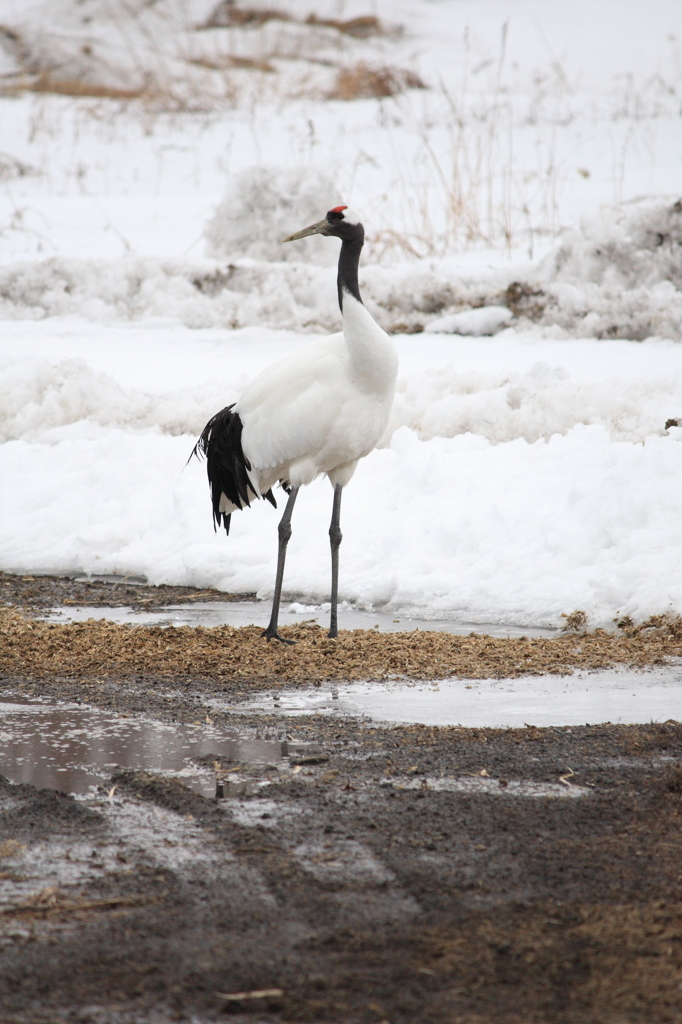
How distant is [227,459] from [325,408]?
935 millimetres

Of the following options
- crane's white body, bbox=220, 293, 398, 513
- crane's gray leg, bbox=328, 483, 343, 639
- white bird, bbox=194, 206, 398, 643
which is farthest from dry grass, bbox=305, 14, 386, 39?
crane's gray leg, bbox=328, 483, 343, 639

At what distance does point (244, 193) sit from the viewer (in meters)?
15.7

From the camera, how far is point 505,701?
5172 mm

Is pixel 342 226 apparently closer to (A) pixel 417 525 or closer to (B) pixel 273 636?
(A) pixel 417 525

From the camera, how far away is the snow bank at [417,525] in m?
7.27

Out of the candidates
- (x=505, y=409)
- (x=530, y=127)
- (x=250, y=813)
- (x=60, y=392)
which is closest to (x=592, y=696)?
(x=250, y=813)

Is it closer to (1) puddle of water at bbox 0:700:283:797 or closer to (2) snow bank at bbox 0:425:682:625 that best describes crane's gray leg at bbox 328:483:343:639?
(2) snow bank at bbox 0:425:682:625

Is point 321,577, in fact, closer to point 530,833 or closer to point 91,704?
point 91,704

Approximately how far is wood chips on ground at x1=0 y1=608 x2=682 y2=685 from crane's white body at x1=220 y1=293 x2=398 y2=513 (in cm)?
113

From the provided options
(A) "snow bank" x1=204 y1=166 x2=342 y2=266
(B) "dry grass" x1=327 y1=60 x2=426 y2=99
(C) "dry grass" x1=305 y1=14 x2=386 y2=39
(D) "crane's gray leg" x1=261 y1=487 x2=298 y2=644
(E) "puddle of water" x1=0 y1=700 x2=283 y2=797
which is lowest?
(E) "puddle of water" x1=0 y1=700 x2=283 y2=797

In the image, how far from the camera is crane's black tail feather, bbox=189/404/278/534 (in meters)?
7.25

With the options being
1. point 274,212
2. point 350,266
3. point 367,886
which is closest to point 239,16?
point 274,212

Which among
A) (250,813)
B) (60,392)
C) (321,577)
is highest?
(60,392)

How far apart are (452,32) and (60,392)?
19.8m
